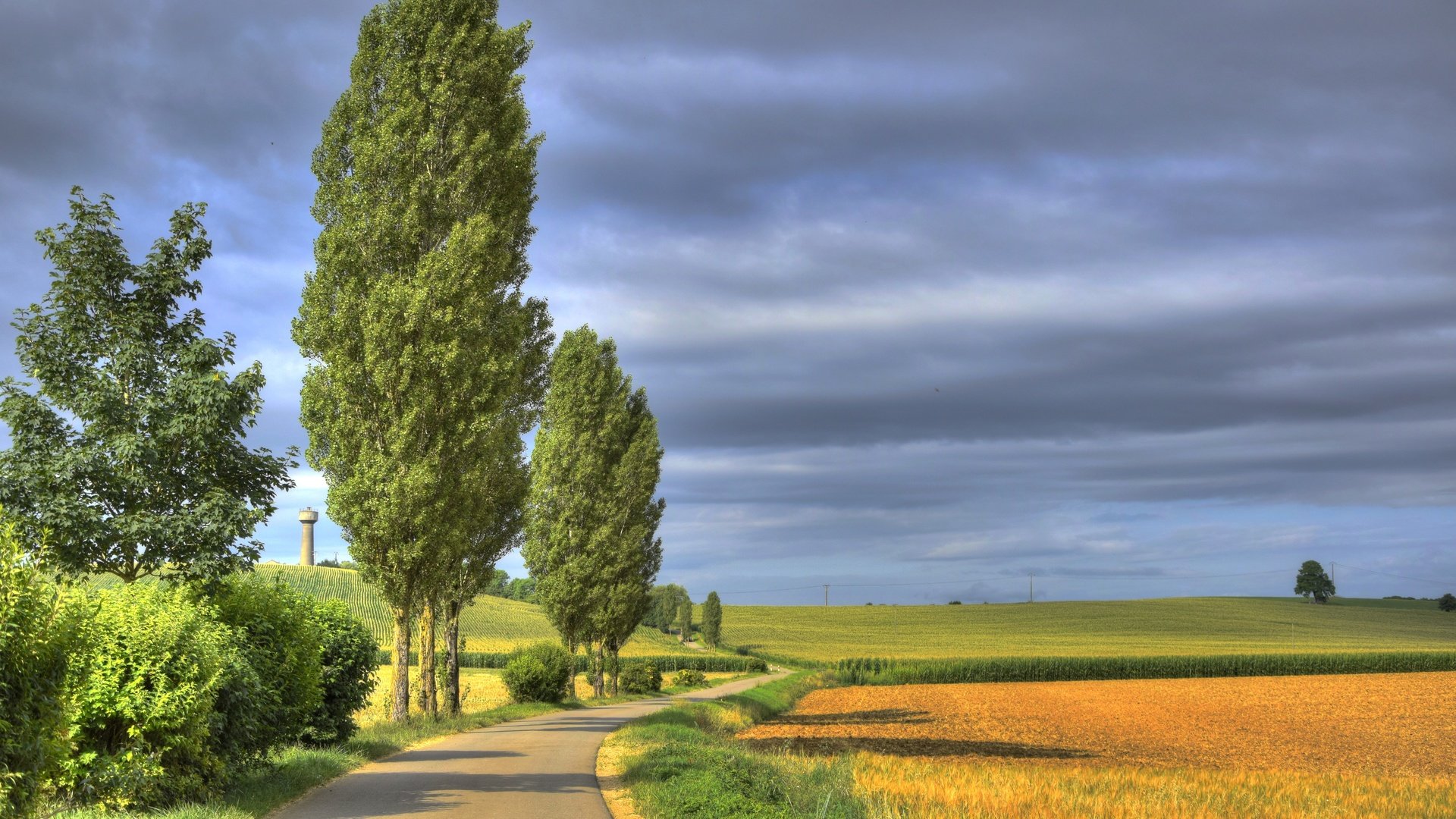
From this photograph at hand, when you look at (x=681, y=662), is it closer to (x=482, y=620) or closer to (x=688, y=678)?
(x=688, y=678)

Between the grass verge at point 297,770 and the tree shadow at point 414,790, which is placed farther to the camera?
the tree shadow at point 414,790

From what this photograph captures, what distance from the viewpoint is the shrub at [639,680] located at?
61.2 metres

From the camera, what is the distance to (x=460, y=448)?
26.4 metres

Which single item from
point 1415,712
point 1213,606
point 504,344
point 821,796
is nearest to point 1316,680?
point 1415,712

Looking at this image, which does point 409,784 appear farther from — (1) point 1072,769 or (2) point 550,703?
(2) point 550,703

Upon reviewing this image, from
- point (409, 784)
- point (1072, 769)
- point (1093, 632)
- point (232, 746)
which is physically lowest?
point (1093, 632)

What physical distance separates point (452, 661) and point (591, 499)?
1451cm

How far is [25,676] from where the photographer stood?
9.67 meters

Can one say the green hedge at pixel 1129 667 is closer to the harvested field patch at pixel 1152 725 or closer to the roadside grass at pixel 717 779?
the harvested field patch at pixel 1152 725

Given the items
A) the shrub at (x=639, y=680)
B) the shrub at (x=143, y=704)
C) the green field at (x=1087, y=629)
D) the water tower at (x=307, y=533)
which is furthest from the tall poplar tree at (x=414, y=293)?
the water tower at (x=307, y=533)

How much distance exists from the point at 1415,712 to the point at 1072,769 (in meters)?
41.4

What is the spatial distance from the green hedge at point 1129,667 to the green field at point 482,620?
34062mm

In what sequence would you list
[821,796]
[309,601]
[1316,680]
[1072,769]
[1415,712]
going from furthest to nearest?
1. [1316,680]
2. [1415,712]
3. [1072,769]
4. [309,601]
5. [821,796]

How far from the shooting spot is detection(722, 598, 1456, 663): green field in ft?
382
